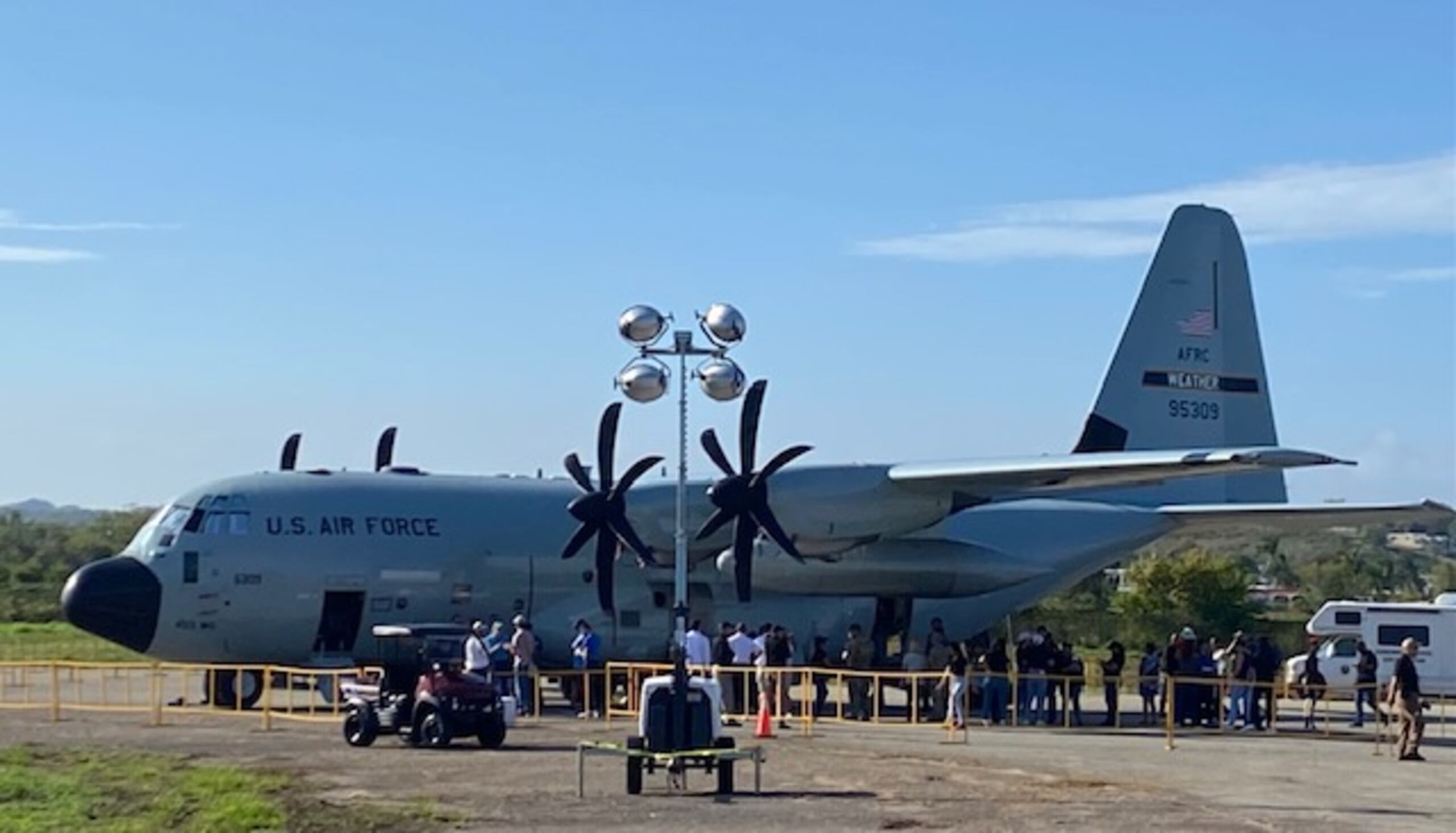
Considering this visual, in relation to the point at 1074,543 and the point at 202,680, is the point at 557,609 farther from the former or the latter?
the point at 1074,543

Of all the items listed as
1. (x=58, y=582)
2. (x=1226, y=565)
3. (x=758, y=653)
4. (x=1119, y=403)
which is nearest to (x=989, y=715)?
(x=758, y=653)

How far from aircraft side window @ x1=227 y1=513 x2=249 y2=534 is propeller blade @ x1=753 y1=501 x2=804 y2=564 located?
7077mm

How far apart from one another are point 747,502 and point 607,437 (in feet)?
8.04

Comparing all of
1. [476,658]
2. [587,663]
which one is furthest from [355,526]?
[476,658]

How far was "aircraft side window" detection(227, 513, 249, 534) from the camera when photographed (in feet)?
96.5

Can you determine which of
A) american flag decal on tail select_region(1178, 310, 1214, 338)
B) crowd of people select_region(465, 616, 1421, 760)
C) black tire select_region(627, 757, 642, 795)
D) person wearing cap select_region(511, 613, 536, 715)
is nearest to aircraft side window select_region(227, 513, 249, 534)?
crowd of people select_region(465, 616, 1421, 760)

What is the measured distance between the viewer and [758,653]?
1117 inches

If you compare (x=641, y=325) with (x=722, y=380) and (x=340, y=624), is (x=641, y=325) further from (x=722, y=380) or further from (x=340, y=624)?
(x=340, y=624)

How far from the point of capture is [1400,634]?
38.2 meters

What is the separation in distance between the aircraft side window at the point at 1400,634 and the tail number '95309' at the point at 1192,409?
5.46 m

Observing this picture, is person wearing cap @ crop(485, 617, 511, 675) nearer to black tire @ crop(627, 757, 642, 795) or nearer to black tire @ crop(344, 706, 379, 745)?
black tire @ crop(344, 706, 379, 745)

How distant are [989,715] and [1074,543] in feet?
19.6

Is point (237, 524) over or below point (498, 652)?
over

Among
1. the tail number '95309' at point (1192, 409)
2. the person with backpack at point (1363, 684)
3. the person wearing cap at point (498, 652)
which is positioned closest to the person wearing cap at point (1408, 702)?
the person with backpack at point (1363, 684)
